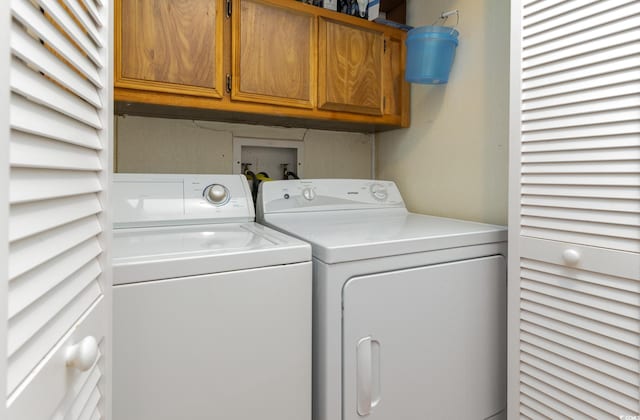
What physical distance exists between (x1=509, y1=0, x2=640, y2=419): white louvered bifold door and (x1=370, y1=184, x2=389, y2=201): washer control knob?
847mm

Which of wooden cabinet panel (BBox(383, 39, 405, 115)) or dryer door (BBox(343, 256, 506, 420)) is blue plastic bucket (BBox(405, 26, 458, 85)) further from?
dryer door (BBox(343, 256, 506, 420))

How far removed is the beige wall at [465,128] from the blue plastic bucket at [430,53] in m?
0.09

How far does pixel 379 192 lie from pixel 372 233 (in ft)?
2.47

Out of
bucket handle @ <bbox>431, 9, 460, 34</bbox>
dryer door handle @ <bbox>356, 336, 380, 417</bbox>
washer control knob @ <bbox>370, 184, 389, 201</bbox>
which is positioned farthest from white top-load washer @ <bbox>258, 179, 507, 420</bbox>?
bucket handle @ <bbox>431, 9, 460, 34</bbox>

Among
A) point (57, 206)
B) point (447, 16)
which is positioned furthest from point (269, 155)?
point (57, 206)

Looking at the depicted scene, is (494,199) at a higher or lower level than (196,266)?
higher

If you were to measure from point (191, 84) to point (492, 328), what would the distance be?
1.57 meters

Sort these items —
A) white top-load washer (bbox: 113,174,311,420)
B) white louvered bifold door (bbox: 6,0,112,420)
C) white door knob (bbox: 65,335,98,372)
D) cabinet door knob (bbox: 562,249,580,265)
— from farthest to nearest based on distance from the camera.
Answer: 1. cabinet door knob (bbox: 562,249,580,265)
2. white top-load washer (bbox: 113,174,311,420)
3. white door knob (bbox: 65,335,98,372)
4. white louvered bifold door (bbox: 6,0,112,420)

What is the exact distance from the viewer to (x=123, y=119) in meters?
1.74

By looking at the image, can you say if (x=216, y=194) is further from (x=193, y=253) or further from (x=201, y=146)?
(x=193, y=253)

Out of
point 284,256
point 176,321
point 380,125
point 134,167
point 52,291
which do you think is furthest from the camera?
point 380,125

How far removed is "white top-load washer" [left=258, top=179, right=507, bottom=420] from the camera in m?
1.09

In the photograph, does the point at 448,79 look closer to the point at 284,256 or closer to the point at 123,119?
the point at 284,256

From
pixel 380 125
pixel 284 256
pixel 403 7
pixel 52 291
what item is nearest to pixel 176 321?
pixel 284 256
